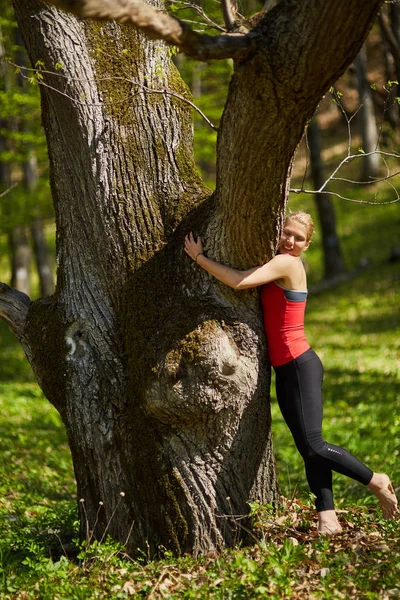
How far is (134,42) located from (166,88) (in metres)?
0.41

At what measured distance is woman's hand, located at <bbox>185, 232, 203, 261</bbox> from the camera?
465cm

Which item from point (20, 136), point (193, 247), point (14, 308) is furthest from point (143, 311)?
point (20, 136)

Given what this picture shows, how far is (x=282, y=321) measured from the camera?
15.7 feet

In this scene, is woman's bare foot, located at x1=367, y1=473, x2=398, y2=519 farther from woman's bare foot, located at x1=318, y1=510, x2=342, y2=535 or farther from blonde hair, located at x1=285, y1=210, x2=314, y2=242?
blonde hair, located at x1=285, y1=210, x2=314, y2=242

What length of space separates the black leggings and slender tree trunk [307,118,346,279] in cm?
1539

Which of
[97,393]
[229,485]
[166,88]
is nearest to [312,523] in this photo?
[229,485]

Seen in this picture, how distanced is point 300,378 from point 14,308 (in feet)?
7.76

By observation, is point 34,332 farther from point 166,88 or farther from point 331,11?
point 331,11

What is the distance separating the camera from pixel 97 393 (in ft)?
16.2

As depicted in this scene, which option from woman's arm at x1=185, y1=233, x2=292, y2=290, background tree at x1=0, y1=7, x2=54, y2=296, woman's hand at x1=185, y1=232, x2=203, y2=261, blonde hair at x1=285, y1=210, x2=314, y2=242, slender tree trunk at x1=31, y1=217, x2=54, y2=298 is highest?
background tree at x1=0, y1=7, x2=54, y2=296

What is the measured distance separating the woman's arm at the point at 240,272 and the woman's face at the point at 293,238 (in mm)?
133

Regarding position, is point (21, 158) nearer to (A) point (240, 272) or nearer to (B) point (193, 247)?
(B) point (193, 247)

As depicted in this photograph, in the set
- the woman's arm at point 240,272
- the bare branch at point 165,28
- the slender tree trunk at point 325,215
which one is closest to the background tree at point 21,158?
the woman's arm at point 240,272

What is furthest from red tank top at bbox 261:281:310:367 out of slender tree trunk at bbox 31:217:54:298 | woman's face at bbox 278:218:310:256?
slender tree trunk at bbox 31:217:54:298
